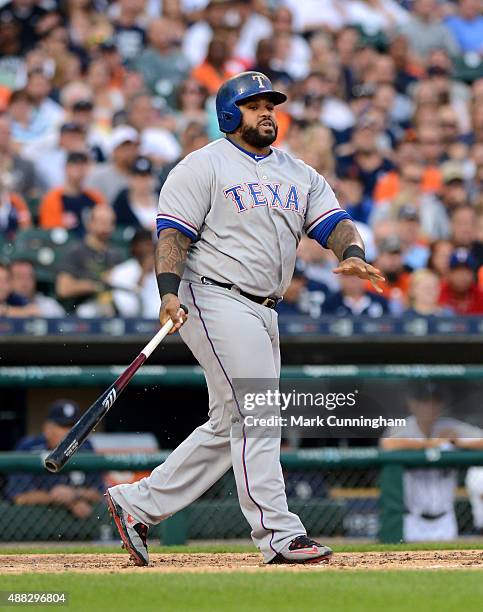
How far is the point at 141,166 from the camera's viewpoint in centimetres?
1132

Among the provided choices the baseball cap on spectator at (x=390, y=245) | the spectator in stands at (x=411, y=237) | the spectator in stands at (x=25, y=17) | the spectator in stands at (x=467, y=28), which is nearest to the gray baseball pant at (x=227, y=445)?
the baseball cap on spectator at (x=390, y=245)

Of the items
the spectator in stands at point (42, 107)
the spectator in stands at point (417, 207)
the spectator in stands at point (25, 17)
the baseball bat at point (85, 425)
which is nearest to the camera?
the baseball bat at point (85, 425)

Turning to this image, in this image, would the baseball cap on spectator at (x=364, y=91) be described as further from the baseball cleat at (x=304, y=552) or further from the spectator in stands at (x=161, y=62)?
the baseball cleat at (x=304, y=552)

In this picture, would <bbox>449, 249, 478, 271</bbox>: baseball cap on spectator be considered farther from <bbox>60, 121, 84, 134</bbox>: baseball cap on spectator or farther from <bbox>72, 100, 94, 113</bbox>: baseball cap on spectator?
<bbox>72, 100, 94, 113</bbox>: baseball cap on spectator

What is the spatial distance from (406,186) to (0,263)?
4327 millimetres

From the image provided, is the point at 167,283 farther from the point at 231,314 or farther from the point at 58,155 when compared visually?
the point at 58,155

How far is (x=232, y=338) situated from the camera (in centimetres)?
559

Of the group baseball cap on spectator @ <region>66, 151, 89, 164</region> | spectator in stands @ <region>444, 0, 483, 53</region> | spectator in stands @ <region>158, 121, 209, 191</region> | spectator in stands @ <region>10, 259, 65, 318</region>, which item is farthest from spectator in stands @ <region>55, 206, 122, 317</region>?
spectator in stands @ <region>444, 0, 483, 53</region>

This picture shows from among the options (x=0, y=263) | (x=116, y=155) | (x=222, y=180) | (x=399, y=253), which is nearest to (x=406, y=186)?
(x=399, y=253)

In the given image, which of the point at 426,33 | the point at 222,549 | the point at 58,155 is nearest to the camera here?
the point at 222,549

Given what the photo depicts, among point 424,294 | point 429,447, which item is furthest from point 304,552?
point 424,294

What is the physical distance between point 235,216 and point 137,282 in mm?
4186

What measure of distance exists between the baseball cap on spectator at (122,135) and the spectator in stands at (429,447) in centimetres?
472

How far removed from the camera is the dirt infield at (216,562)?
214 inches
